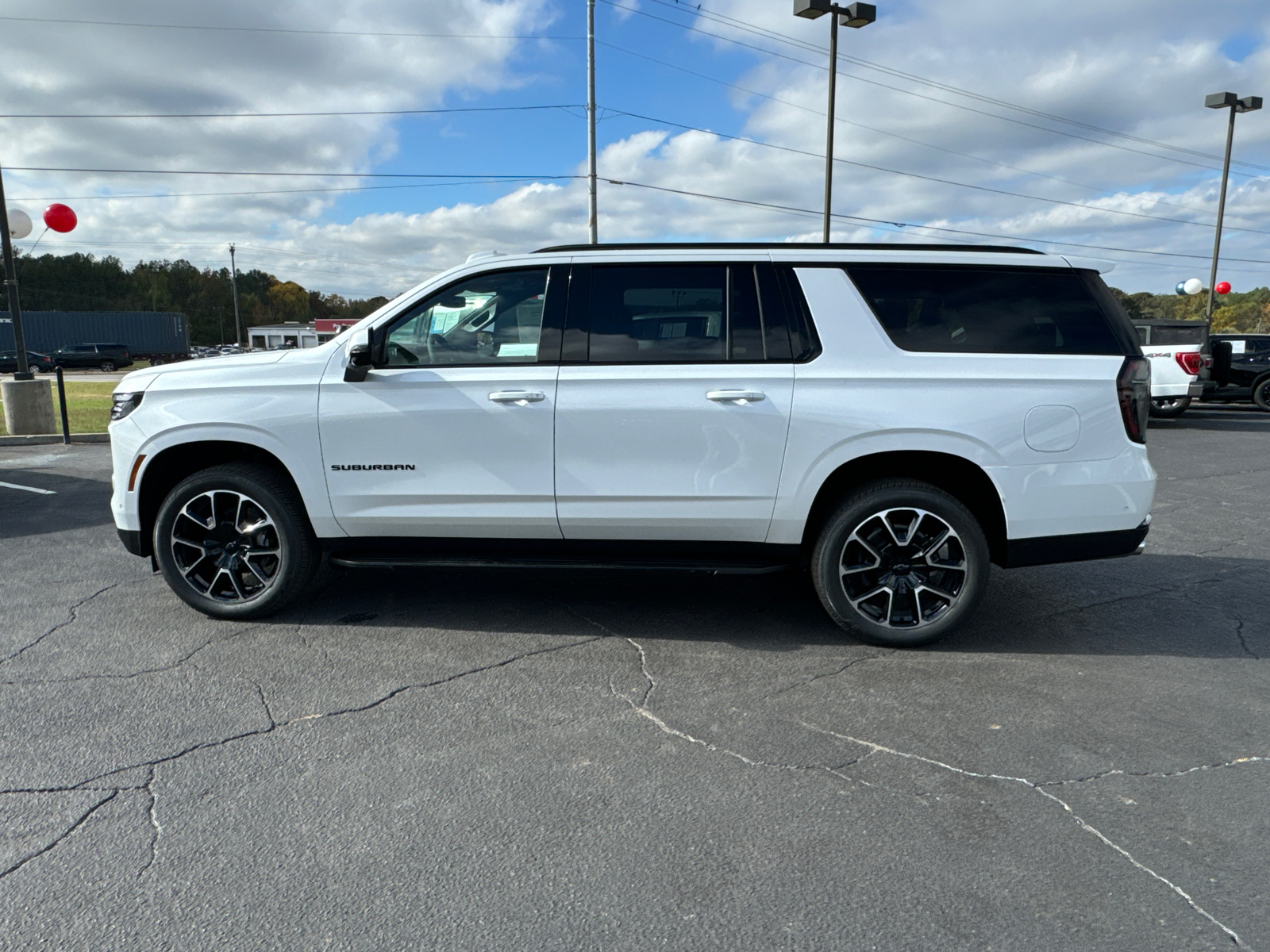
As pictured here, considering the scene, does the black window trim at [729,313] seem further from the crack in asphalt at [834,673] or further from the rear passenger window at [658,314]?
the crack in asphalt at [834,673]

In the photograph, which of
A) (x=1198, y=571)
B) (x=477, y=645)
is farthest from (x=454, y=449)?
(x=1198, y=571)

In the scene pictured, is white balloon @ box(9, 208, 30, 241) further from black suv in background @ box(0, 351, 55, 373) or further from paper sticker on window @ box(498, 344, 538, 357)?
black suv in background @ box(0, 351, 55, 373)

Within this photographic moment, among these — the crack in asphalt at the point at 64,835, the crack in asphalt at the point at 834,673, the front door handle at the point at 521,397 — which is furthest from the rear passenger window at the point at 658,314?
the crack in asphalt at the point at 64,835

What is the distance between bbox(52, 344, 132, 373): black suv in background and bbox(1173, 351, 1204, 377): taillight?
55119mm

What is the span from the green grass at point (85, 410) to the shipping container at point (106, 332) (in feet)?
125

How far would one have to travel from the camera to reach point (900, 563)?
4.24 meters

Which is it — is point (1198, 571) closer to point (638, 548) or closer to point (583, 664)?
point (638, 548)

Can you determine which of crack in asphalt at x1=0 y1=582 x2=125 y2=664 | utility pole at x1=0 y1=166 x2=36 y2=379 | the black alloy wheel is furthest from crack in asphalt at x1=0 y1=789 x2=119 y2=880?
the black alloy wheel

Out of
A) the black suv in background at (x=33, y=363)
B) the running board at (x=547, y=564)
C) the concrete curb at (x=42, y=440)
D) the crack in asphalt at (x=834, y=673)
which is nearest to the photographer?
the crack in asphalt at (x=834, y=673)

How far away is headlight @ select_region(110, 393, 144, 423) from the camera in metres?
4.50

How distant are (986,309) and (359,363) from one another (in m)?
3.09

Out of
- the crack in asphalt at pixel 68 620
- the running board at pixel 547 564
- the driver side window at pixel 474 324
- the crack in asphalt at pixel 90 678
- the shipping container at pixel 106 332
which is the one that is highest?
the shipping container at pixel 106 332

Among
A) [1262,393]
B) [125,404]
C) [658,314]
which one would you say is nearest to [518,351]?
[658,314]

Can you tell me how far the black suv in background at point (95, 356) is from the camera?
170 feet
